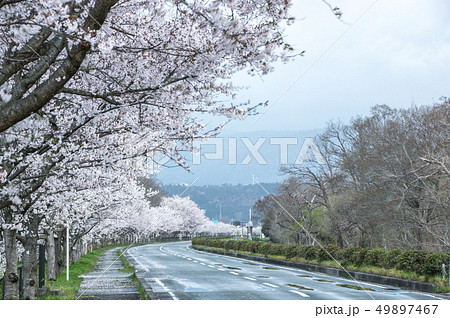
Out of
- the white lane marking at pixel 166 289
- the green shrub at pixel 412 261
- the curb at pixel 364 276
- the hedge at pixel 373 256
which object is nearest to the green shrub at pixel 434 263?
the hedge at pixel 373 256

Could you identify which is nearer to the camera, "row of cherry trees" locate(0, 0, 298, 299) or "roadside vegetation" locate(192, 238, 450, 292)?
"row of cherry trees" locate(0, 0, 298, 299)

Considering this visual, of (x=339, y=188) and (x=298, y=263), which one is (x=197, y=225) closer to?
(x=339, y=188)

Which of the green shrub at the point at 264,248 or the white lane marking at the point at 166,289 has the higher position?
the white lane marking at the point at 166,289

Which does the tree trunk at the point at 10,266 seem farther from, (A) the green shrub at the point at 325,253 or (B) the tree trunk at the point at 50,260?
(A) the green shrub at the point at 325,253

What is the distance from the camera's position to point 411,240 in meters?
30.3

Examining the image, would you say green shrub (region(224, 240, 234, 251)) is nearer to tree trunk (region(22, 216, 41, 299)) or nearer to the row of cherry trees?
tree trunk (region(22, 216, 41, 299))

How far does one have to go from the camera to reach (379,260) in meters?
20.6

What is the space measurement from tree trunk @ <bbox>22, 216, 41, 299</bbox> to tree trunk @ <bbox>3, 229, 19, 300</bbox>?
156 cm

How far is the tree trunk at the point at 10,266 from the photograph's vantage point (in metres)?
11.6

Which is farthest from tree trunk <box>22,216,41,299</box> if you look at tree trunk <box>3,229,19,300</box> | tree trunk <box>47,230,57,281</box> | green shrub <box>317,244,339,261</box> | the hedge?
green shrub <box>317,244,339,261</box>

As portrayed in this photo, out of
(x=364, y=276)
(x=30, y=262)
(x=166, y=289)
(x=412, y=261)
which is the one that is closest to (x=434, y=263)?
(x=412, y=261)

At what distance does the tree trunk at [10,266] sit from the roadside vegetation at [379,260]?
451 inches

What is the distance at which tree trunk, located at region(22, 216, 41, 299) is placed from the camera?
44.7ft
